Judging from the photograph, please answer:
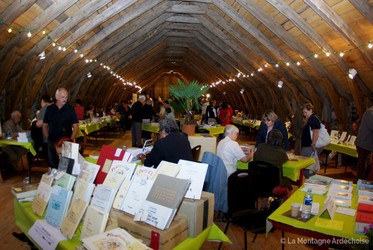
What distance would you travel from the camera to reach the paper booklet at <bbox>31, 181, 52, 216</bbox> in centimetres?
285

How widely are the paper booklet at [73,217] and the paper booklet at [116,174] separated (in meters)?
0.23

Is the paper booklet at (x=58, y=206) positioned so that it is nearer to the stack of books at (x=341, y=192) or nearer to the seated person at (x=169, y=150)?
the seated person at (x=169, y=150)

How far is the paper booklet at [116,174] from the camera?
2.58 meters

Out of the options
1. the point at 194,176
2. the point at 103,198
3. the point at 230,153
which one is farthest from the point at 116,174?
the point at 230,153

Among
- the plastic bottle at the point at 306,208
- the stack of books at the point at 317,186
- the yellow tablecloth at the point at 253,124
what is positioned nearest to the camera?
the plastic bottle at the point at 306,208

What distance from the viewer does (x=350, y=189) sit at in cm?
346

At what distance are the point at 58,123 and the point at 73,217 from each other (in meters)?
2.93

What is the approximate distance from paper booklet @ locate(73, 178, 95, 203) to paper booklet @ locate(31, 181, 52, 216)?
313 millimetres

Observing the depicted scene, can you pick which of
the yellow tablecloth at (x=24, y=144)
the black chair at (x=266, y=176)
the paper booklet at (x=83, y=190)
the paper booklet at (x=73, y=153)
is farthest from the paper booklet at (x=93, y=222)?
the yellow tablecloth at (x=24, y=144)

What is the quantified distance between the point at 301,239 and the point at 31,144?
182 inches

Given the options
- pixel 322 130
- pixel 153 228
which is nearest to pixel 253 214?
pixel 153 228

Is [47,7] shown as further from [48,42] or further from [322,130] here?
[322,130]

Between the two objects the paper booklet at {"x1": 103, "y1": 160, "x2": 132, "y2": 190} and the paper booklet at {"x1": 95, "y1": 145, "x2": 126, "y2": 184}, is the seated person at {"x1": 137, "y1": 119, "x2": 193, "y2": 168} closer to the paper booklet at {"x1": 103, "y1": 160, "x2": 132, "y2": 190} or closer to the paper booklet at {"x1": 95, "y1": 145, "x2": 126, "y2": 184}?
the paper booklet at {"x1": 95, "y1": 145, "x2": 126, "y2": 184}

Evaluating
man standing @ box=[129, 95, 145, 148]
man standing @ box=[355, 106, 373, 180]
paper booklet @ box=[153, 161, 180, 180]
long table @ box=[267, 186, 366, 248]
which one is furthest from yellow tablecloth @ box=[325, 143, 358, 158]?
paper booklet @ box=[153, 161, 180, 180]
